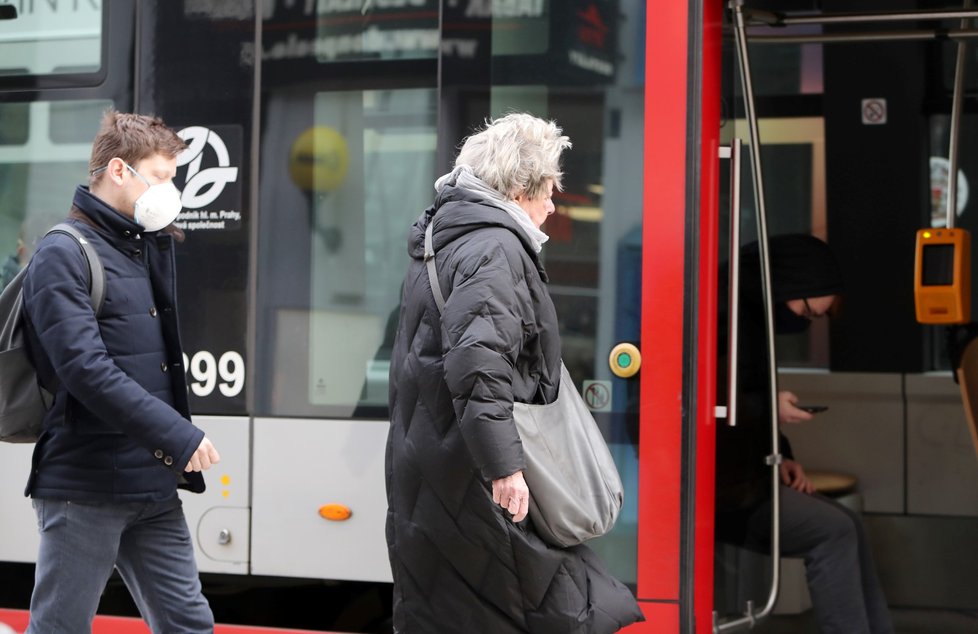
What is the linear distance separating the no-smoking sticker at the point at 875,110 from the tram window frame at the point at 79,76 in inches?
117

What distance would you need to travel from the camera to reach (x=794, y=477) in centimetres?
446

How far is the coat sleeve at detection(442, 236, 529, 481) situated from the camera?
2.65 meters

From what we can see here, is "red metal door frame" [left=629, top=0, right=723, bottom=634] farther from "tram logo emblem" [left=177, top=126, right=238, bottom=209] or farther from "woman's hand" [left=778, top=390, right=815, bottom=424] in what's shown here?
"tram logo emblem" [left=177, top=126, right=238, bottom=209]

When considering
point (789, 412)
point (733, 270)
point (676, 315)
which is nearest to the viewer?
point (676, 315)

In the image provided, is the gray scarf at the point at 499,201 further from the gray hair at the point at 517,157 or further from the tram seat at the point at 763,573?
the tram seat at the point at 763,573

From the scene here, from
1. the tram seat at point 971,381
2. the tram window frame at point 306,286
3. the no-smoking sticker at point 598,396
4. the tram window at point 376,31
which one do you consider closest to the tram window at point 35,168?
the tram window frame at point 306,286

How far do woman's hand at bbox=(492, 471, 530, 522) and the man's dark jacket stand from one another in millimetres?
681

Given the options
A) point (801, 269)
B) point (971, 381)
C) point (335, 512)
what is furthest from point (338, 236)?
point (971, 381)

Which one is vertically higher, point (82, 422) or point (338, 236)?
point (338, 236)

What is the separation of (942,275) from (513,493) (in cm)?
228

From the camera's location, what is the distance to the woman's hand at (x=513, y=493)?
269 cm

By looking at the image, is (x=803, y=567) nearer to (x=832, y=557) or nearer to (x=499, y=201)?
(x=832, y=557)

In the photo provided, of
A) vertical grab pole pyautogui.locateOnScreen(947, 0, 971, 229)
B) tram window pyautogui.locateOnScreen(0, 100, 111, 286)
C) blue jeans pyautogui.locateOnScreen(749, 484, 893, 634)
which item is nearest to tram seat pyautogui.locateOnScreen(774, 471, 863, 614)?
blue jeans pyautogui.locateOnScreen(749, 484, 893, 634)

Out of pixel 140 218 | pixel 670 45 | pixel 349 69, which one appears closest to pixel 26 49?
pixel 349 69
